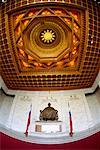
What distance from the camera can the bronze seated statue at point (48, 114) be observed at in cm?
602

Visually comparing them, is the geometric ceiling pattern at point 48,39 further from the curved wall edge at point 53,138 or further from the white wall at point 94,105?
the curved wall edge at point 53,138

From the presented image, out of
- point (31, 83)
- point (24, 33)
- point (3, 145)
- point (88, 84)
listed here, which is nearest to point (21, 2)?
point (24, 33)

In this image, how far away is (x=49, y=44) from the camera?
19.8ft

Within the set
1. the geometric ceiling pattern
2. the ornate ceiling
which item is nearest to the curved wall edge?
the ornate ceiling

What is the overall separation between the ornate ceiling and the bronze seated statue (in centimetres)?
57

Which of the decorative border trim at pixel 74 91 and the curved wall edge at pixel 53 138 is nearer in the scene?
the curved wall edge at pixel 53 138

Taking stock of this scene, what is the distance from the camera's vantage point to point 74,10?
218 inches

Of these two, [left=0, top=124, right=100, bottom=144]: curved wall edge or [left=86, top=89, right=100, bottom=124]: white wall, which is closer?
[left=0, top=124, right=100, bottom=144]: curved wall edge

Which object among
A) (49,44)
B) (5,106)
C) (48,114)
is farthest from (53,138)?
(49,44)

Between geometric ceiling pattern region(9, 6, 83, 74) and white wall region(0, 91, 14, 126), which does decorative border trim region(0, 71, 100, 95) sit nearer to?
white wall region(0, 91, 14, 126)

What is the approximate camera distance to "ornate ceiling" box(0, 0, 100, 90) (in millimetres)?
5559

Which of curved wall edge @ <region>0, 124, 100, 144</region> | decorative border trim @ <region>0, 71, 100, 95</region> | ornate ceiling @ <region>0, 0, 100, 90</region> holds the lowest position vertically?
curved wall edge @ <region>0, 124, 100, 144</region>

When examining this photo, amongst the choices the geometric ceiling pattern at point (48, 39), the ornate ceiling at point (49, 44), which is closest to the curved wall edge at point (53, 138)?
the ornate ceiling at point (49, 44)

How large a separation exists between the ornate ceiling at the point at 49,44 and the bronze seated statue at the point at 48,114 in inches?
22.6
